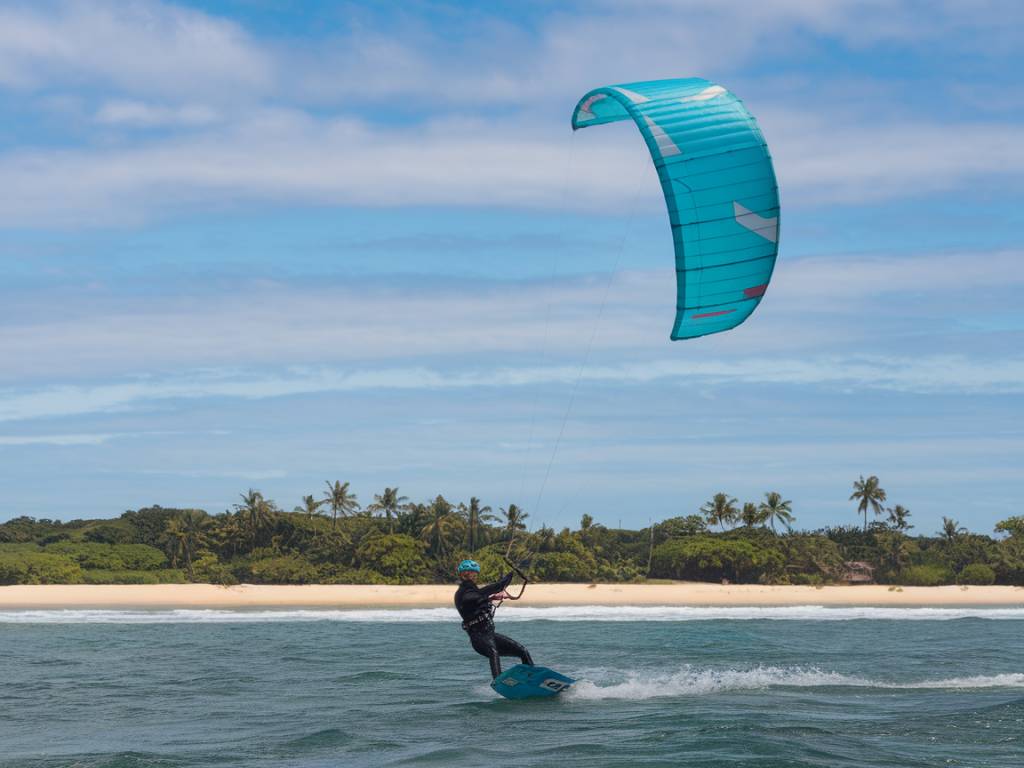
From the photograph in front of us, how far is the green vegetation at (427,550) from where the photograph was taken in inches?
2517

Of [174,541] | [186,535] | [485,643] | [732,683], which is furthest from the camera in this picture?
[174,541]

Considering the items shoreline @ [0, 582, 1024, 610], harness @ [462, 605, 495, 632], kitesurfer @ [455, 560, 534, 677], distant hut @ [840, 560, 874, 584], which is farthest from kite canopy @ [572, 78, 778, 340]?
distant hut @ [840, 560, 874, 584]

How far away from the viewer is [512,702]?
16.9m

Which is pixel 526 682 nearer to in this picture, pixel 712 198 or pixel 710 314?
pixel 710 314

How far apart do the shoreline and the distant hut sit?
15.1 feet

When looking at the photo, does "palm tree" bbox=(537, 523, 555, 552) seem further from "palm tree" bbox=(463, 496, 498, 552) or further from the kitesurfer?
the kitesurfer

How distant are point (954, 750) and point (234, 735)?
849 centimetres

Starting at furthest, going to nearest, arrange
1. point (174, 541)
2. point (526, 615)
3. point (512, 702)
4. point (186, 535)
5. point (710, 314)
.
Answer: point (174, 541) → point (186, 535) → point (526, 615) → point (512, 702) → point (710, 314)

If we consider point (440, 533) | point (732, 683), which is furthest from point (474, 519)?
point (732, 683)

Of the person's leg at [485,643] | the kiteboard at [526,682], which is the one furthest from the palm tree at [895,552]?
the person's leg at [485,643]

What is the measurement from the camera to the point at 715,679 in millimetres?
19391

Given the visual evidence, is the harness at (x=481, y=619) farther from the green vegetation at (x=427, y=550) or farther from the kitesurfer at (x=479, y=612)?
the green vegetation at (x=427, y=550)

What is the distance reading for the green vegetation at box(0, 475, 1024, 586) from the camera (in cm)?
6394

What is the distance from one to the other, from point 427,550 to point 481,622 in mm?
52073
